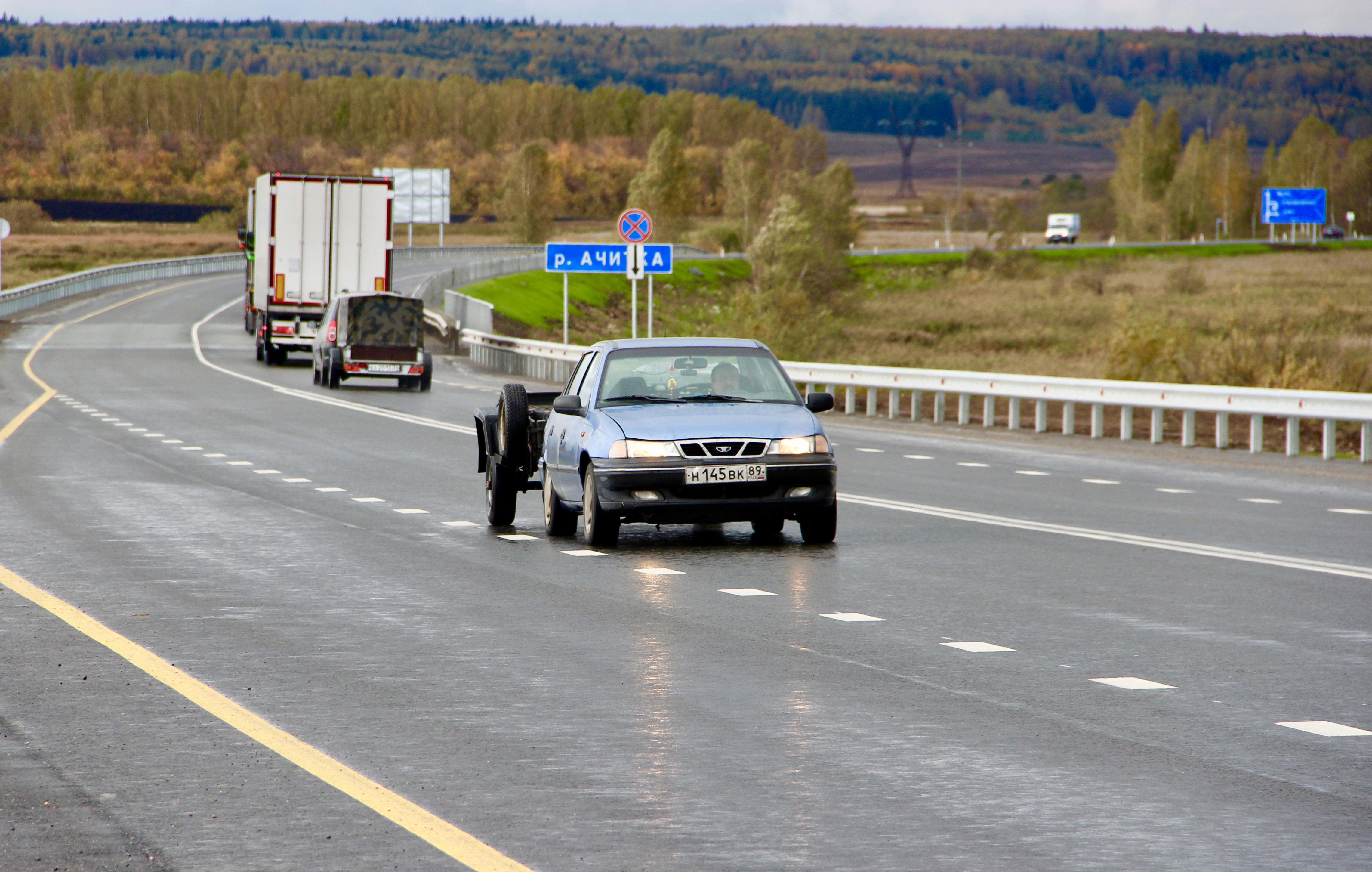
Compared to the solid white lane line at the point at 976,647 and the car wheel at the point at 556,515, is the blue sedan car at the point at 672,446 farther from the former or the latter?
the solid white lane line at the point at 976,647

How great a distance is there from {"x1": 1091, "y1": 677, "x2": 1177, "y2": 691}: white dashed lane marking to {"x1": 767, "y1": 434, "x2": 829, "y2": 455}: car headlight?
4.55 meters

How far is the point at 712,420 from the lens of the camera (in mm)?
12453

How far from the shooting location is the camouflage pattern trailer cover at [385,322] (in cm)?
3541

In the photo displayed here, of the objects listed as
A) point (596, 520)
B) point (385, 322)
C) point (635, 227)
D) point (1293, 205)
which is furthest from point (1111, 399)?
point (1293, 205)

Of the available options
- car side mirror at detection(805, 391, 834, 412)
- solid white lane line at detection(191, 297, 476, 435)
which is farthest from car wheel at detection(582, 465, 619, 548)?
solid white lane line at detection(191, 297, 476, 435)

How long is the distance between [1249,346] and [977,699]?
95.4ft

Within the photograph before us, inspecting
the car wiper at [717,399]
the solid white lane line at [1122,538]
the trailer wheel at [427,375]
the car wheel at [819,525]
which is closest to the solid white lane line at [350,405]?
the trailer wheel at [427,375]

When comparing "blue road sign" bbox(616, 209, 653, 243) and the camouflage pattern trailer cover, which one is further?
"blue road sign" bbox(616, 209, 653, 243)

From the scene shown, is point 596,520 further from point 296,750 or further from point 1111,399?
point 1111,399

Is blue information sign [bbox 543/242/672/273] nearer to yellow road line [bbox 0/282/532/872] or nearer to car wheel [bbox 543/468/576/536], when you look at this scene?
car wheel [bbox 543/468/576/536]

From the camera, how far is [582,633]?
29.9 feet

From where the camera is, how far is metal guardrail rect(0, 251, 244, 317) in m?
67.9

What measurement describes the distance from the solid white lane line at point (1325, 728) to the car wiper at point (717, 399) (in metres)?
6.44

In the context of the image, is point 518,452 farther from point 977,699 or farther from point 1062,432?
point 1062,432
